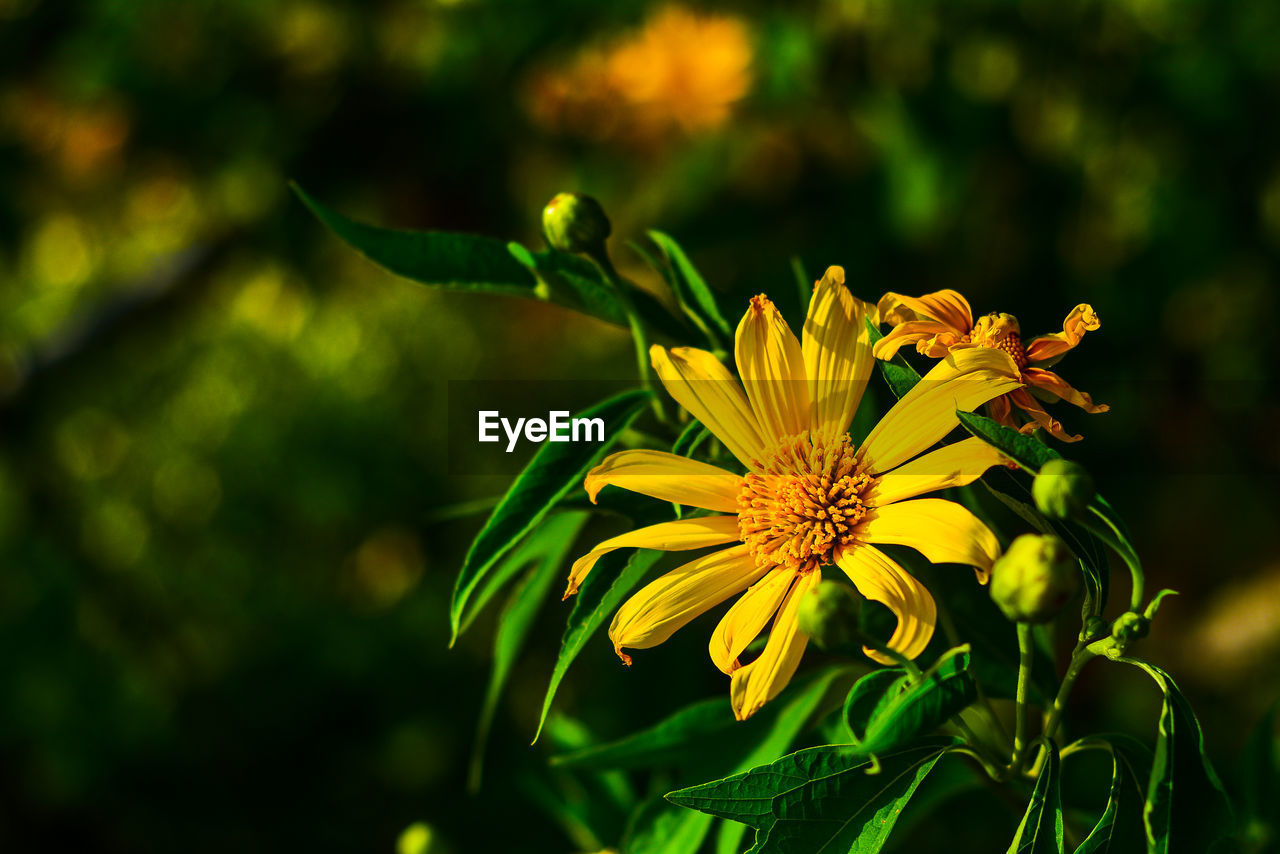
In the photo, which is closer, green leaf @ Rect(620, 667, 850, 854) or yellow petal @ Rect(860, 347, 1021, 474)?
yellow petal @ Rect(860, 347, 1021, 474)

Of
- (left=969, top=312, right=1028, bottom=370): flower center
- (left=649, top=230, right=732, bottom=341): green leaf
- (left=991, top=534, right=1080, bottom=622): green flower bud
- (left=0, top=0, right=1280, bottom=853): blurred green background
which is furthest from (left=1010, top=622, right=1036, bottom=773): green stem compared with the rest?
(left=0, top=0, right=1280, bottom=853): blurred green background

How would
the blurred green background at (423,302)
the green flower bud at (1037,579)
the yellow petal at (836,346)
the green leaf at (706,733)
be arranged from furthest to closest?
the blurred green background at (423,302)
the green leaf at (706,733)
the yellow petal at (836,346)
the green flower bud at (1037,579)

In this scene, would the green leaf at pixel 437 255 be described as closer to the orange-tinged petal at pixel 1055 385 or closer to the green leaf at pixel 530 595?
the green leaf at pixel 530 595

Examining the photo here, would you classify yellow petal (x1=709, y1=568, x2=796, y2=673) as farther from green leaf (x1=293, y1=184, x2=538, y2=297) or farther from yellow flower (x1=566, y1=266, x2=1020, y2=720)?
green leaf (x1=293, y1=184, x2=538, y2=297)

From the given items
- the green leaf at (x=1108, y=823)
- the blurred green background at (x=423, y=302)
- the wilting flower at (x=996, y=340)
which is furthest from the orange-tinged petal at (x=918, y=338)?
the blurred green background at (x=423, y=302)

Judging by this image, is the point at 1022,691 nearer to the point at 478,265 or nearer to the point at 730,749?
the point at 730,749

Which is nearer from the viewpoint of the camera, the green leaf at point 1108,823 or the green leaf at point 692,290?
the green leaf at point 1108,823

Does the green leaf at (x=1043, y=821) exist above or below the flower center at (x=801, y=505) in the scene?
below
